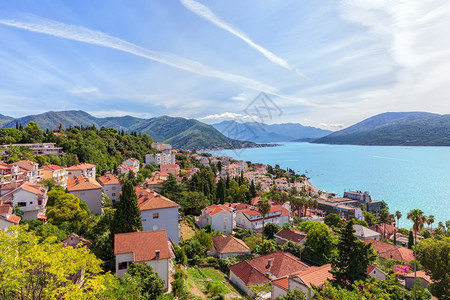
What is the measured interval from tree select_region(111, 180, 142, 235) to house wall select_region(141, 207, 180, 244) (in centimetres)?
309

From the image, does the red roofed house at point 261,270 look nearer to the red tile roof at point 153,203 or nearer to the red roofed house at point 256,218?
the red tile roof at point 153,203

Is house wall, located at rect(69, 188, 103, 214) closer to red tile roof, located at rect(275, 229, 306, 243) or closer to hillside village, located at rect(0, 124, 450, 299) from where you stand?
hillside village, located at rect(0, 124, 450, 299)

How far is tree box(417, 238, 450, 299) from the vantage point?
18.0 m

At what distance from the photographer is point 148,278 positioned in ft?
46.2

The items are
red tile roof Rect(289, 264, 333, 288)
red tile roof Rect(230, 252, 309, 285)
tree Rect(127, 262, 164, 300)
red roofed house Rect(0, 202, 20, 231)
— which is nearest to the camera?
tree Rect(127, 262, 164, 300)

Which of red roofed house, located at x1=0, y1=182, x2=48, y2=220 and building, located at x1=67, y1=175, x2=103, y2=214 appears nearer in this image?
red roofed house, located at x1=0, y1=182, x2=48, y2=220

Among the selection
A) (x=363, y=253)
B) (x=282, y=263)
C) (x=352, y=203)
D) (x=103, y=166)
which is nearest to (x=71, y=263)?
(x=363, y=253)

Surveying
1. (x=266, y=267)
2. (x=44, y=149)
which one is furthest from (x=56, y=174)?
(x=266, y=267)

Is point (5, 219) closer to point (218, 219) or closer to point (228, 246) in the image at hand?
point (228, 246)

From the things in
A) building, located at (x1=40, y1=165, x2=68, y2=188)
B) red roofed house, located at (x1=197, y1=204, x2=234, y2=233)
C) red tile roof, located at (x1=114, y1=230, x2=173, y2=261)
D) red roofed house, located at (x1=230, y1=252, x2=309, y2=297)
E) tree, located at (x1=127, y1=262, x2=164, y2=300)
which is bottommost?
red roofed house, located at (x1=230, y1=252, x2=309, y2=297)

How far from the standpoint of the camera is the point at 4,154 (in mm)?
37719

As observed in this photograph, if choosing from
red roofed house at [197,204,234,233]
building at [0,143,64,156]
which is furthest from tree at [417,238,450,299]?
building at [0,143,64,156]

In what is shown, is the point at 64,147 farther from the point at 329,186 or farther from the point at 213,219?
the point at 329,186

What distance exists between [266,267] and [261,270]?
2.39 feet
